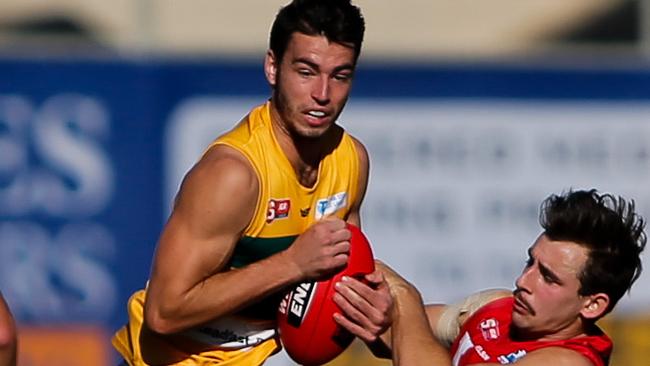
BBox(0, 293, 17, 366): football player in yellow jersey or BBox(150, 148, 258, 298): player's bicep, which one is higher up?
BBox(150, 148, 258, 298): player's bicep

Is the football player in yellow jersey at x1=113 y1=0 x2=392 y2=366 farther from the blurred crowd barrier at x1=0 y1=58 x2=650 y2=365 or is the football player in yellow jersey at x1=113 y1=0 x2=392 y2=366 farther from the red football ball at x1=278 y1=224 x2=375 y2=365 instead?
the blurred crowd barrier at x1=0 y1=58 x2=650 y2=365

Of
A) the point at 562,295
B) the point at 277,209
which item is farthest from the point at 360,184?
the point at 562,295

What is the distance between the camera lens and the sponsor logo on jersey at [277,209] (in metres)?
5.70

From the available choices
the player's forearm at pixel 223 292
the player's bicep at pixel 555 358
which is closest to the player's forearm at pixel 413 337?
the player's bicep at pixel 555 358

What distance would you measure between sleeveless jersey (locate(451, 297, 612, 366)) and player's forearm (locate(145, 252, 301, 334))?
668 millimetres

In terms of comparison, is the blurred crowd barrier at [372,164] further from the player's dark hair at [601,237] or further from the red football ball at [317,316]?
the player's dark hair at [601,237]

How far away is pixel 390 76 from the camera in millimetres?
9945

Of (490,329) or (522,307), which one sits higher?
(522,307)

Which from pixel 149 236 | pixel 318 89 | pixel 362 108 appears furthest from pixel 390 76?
pixel 318 89

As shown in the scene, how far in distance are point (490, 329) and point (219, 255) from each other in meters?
0.97

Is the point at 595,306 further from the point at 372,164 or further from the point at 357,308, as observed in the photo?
the point at 372,164

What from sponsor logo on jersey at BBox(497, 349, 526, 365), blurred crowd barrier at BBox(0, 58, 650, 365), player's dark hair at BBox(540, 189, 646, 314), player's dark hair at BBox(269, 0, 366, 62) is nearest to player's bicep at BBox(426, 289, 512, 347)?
sponsor logo on jersey at BBox(497, 349, 526, 365)

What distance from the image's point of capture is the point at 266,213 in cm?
570

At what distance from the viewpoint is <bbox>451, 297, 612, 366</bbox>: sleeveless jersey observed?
5.50 meters
